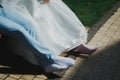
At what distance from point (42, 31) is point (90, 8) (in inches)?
148

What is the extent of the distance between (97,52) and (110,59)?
333 mm

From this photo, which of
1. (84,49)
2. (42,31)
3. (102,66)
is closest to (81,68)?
(102,66)

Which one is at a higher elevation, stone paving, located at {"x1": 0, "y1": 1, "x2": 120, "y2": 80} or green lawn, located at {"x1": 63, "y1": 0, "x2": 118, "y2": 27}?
stone paving, located at {"x1": 0, "y1": 1, "x2": 120, "y2": 80}

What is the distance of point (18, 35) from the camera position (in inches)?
210

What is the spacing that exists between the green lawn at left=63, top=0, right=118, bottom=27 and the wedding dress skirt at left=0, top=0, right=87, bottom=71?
185 centimetres

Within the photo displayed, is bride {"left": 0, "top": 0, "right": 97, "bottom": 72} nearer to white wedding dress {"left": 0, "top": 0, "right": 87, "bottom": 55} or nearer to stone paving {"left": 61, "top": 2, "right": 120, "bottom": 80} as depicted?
white wedding dress {"left": 0, "top": 0, "right": 87, "bottom": 55}

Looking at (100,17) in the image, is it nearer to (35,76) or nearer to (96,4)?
(96,4)

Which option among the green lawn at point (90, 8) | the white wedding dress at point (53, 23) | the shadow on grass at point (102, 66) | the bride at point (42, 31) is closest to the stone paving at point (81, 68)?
the shadow on grass at point (102, 66)

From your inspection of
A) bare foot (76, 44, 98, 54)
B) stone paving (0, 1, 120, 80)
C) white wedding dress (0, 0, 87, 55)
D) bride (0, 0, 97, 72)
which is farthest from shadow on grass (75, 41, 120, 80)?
white wedding dress (0, 0, 87, 55)

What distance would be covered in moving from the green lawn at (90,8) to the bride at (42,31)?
6.01 ft

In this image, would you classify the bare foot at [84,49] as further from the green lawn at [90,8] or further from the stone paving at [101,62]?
the green lawn at [90,8]

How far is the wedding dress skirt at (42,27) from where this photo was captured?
5.33 m

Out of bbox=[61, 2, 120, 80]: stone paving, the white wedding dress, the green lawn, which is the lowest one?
the green lawn

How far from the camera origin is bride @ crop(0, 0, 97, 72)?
210 inches
